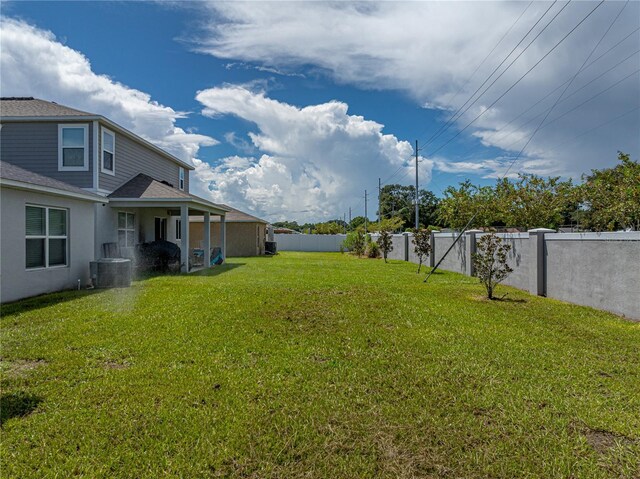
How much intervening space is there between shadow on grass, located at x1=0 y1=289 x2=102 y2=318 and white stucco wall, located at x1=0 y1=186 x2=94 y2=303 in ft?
0.91

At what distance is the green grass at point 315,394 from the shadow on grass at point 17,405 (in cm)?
2

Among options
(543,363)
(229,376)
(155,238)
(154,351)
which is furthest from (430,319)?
(155,238)

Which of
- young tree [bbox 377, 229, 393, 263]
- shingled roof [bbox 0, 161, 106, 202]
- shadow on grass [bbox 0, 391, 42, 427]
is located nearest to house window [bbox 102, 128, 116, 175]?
shingled roof [bbox 0, 161, 106, 202]

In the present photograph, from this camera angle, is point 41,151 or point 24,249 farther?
point 41,151

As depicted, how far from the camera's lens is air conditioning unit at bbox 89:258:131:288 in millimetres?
10523

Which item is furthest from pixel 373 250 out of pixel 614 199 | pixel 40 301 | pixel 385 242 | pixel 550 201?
pixel 40 301

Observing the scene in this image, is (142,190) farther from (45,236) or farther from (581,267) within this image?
(581,267)

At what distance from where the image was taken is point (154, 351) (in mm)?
5082

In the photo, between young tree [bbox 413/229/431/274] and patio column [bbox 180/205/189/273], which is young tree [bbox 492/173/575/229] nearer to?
young tree [bbox 413/229/431/274]

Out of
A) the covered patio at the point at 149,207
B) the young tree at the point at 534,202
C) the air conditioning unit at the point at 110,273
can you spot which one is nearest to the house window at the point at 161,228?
the covered patio at the point at 149,207

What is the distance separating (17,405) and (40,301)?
18.6 feet

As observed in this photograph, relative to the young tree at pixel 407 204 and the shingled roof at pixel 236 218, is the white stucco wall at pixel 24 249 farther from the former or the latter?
the young tree at pixel 407 204

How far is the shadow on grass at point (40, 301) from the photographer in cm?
729

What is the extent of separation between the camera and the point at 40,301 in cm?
821
